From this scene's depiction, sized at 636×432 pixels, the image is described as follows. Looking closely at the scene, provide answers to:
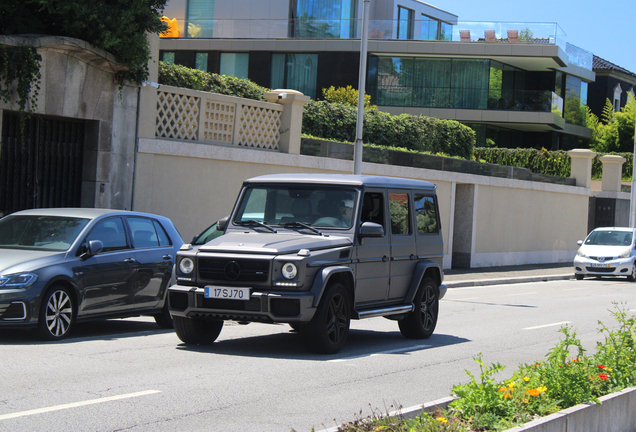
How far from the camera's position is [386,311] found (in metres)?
9.75

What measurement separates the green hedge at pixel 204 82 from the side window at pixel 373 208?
10.1m

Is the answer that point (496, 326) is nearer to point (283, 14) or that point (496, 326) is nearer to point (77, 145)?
point (77, 145)

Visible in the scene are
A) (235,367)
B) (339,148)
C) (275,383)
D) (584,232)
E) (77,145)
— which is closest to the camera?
(275,383)

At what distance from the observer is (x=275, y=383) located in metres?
7.46

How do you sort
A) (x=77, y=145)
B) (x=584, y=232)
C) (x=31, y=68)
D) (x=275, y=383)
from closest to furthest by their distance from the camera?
(x=275, y=383)
(x=31, y=68)
(x=77, y=145)
(x=584, y=232)

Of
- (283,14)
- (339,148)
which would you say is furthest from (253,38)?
Result: (339,148)

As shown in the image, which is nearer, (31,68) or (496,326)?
(496,326)

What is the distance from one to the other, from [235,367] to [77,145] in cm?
907

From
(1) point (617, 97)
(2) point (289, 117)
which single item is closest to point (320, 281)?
(2) point (289, 117)

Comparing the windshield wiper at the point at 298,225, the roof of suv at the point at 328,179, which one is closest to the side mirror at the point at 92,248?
the roof of suv at the point at 328,179

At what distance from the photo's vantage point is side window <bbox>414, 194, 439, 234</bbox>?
10958 millimetres

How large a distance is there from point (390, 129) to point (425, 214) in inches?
596

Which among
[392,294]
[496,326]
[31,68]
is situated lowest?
[496,326]

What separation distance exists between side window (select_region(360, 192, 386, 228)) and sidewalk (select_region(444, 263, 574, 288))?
11258mm
